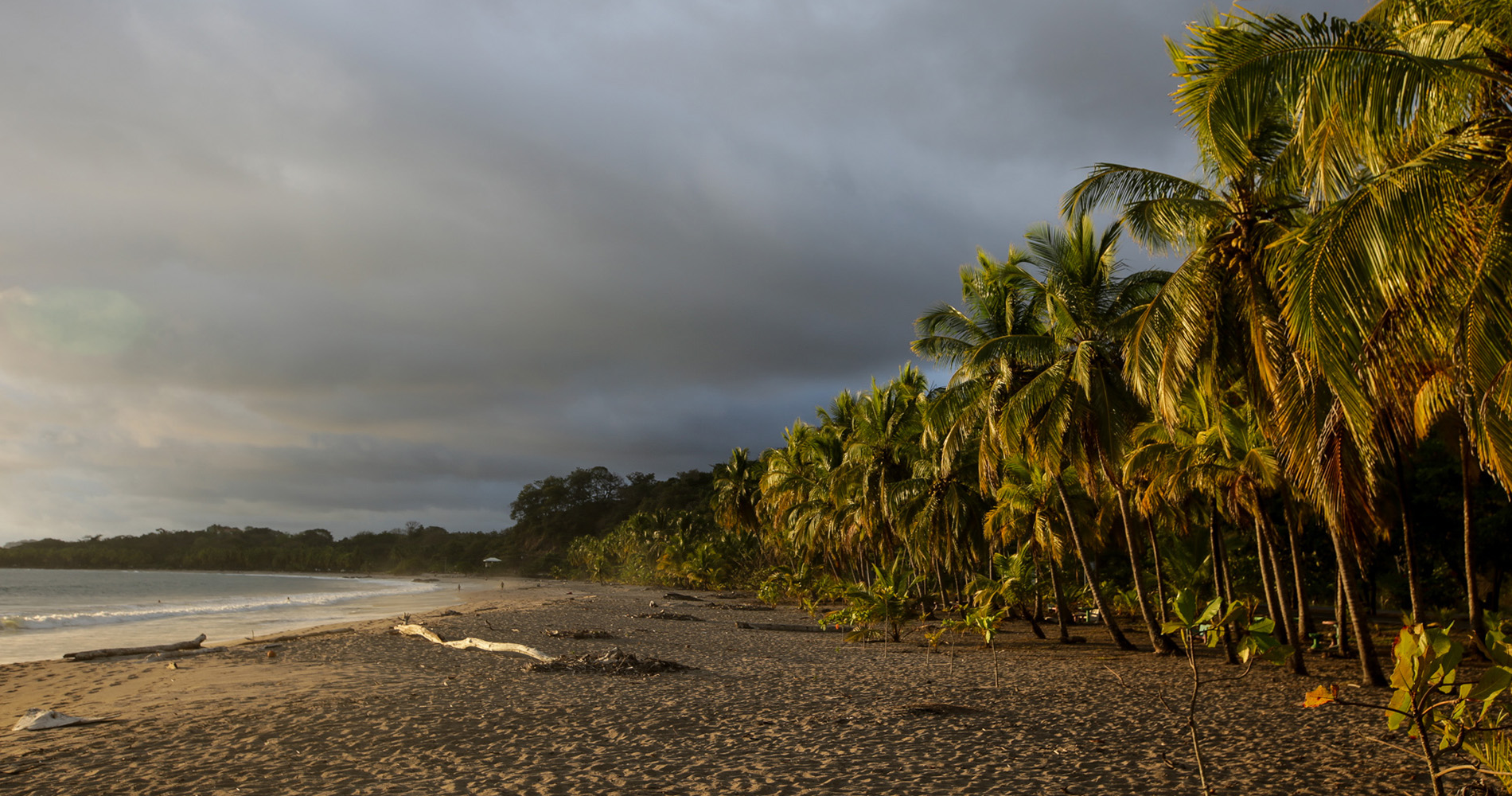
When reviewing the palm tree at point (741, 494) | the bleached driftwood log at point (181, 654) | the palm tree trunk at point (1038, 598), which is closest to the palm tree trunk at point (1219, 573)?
the palm tree trunk at point (1038, 598)

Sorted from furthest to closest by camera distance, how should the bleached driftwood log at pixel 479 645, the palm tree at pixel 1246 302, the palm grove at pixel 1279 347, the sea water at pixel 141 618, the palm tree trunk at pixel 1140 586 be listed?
the sea water at pixel 141 618 → the palm tree trunk at pixel 1140 586 → the bleached driftwood log at pixel 479 645 → the palm tree at pixel 1246 302 → the palm grove at pixel 1279 347

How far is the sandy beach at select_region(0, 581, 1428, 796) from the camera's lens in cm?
597

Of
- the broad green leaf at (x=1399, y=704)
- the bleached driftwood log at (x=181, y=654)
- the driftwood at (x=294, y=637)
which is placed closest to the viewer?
the broad green leaf at (x=1399, y=704)

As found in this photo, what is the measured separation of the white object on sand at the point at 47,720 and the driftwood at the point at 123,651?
24.6ft

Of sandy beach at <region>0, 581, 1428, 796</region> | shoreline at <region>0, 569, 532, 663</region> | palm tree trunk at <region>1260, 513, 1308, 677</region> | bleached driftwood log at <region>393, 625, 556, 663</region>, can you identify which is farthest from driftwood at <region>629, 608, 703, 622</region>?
palm tree trunk at <region>1260, 513, 1308, 677</region>

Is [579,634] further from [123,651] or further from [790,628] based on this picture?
[123,651]

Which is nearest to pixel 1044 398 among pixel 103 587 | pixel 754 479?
pixel 754 479

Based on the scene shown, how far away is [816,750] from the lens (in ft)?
22.4

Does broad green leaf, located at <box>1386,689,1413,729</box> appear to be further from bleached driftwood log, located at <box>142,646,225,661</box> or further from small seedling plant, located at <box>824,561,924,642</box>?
bleached driftwood log, located at <box>142,646,225,661</box>

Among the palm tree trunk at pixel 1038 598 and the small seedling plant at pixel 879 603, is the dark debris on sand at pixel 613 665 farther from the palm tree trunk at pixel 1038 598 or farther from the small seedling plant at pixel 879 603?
the palm tree trunk at pixel 1038 598

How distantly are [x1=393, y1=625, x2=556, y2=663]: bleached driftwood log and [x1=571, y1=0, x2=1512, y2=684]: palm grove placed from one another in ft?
27.2

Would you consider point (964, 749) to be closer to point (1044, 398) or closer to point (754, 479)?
point (1044, 398)

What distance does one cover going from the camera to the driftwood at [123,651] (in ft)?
46.6

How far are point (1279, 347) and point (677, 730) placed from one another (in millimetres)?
7825
